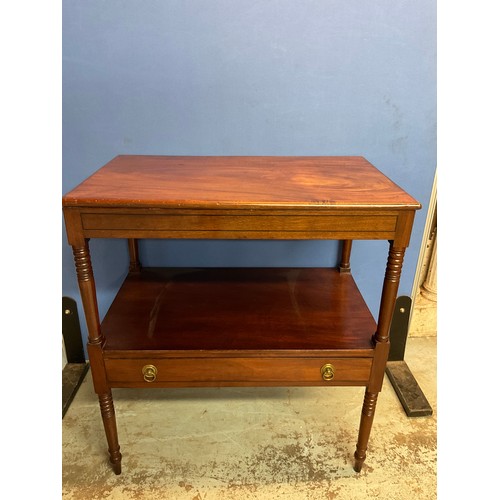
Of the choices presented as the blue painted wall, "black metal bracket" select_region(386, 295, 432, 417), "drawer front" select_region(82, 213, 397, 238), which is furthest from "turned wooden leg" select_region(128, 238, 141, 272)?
"black metal bracket" select_region(386, 295, 432, 417)

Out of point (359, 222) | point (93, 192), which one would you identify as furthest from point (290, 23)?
point (93, 192)

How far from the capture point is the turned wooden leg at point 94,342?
1166 mm

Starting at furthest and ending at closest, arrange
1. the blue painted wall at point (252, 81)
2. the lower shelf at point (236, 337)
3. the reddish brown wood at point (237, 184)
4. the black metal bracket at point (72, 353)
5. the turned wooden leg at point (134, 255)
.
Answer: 1. the black metal bracket at point (72, 353)
2. the turned wooden leg at point (134, 255)
3. the blue painted wall at point (252, 81)
4. the lower shelf at point (236, 337)
5. the reddish brown wood at point (237, 184)

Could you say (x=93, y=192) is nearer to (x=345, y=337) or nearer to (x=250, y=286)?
(x=250, y=286)

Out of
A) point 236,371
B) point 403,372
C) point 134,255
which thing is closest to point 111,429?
point 236,371

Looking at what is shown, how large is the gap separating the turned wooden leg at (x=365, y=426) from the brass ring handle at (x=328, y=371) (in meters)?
0.16

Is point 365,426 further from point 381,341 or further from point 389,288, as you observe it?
point 389,288

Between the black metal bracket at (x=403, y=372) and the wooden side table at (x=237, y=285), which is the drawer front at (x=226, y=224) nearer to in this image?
the wooden side table at (x=237, y=285)

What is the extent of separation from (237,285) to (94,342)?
0.59m

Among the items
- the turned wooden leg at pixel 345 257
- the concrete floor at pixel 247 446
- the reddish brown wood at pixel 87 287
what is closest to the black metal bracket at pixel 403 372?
the concrete floor at pixel 247 446

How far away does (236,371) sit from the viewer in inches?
→ 52.1

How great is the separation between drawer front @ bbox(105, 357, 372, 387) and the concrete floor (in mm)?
398

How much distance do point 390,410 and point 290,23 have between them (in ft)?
5.11

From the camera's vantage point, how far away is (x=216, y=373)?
1325 millimetres
